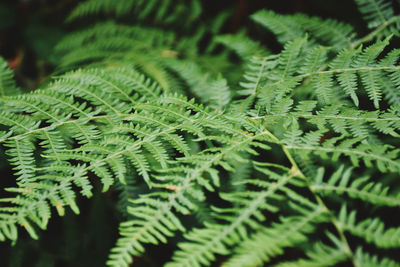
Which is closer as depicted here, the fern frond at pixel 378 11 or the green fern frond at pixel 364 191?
the green fern frond at pixel 364 191

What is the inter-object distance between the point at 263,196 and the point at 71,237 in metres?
1.79

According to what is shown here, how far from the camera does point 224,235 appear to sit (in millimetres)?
1029

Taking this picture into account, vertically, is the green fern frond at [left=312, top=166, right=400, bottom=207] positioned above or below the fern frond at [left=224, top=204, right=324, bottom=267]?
above

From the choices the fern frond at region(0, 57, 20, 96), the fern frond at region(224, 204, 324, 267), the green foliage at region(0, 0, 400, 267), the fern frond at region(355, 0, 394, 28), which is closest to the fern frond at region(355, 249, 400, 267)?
the green foliage at region(0, 0, 400, 267)

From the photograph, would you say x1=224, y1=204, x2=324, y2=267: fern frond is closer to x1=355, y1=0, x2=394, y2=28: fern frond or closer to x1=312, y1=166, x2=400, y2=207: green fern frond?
x1=312, y1=166, x2=400, y2=207: green fern frond

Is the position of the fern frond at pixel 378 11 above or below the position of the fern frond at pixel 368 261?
above

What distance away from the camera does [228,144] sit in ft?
4.42

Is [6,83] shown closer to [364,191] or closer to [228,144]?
[228,144]

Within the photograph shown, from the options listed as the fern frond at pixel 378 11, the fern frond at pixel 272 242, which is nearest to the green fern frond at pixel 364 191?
the fern frond at pixel 272 242

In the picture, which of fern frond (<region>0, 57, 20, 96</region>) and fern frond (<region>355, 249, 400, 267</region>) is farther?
fern frond (<region>0, 57, 20, 96</region>)

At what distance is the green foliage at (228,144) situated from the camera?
1.04 metres

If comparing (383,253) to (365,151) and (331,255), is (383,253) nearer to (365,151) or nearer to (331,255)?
(365,151)

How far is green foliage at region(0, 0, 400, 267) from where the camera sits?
1039 millimetres

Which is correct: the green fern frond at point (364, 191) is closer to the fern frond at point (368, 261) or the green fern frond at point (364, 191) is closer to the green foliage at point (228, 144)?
the green foliage at point (228, 144)
